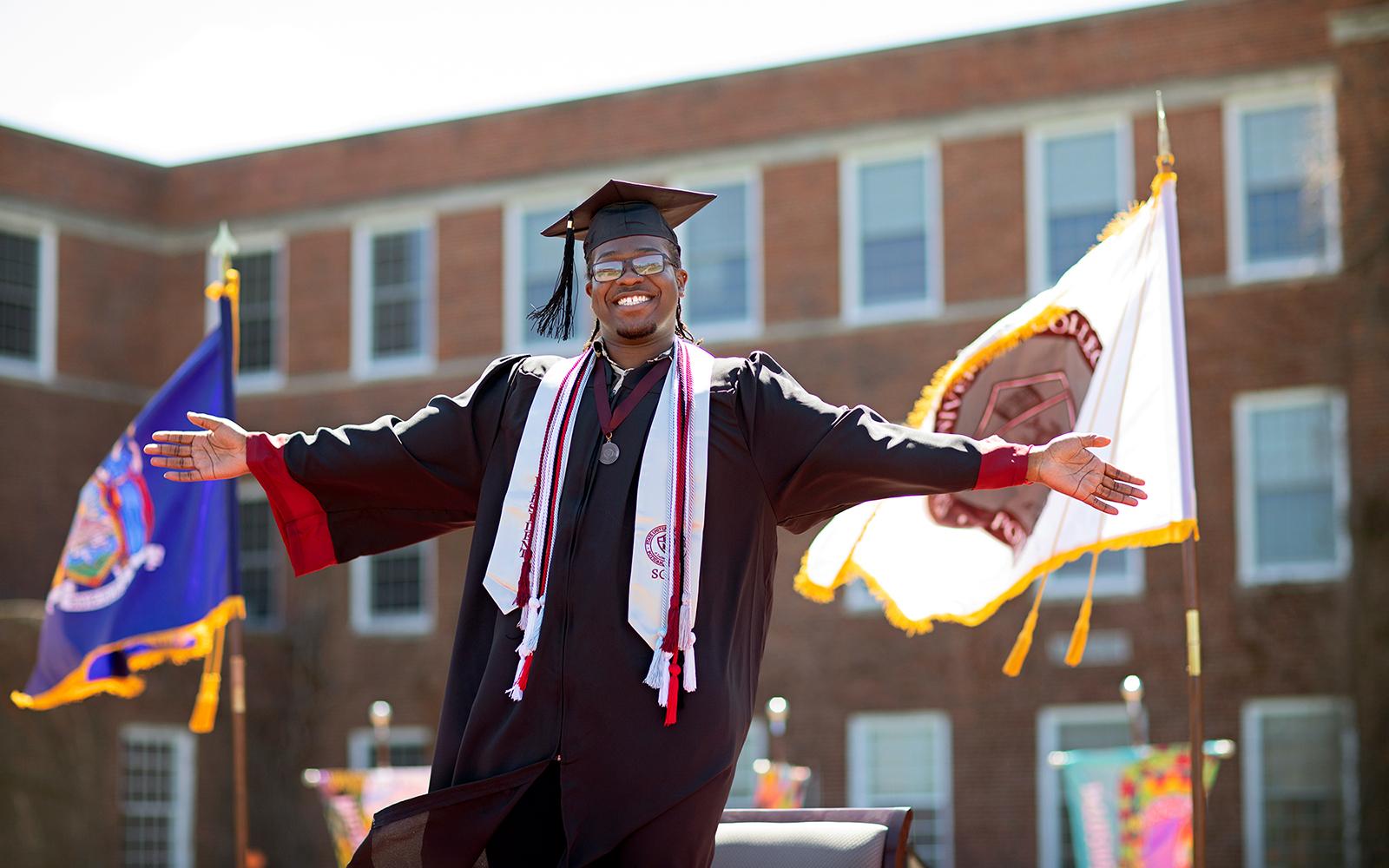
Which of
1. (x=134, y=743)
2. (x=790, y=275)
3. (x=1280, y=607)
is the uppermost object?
(x=790, y=275)

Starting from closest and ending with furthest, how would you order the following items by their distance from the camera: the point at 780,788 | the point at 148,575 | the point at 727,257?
1. the point at 148,575
2. the point at 780,788
3. the point at 727,257

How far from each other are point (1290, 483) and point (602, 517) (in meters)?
17.1

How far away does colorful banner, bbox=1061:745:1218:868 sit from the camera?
32.0 feet

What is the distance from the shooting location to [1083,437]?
169 inches

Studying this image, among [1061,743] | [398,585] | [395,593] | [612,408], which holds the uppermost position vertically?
[612,408]

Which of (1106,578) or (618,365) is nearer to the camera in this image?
(618,365)

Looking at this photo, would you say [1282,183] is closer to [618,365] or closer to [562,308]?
[562,308]

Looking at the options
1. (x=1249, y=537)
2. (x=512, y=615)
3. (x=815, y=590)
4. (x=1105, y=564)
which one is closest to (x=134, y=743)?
(x=1105, y=564)

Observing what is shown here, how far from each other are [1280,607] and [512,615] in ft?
55.3

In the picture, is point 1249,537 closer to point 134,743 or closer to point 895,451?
point 134,743

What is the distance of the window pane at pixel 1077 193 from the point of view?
21266 mm

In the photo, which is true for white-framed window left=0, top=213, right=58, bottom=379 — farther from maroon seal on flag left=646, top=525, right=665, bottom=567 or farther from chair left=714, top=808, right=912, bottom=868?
maroon seal on flag left=646, top=525, right=665, bottom=567

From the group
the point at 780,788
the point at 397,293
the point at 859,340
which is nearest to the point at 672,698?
the point at 780,788

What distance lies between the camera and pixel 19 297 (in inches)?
990
